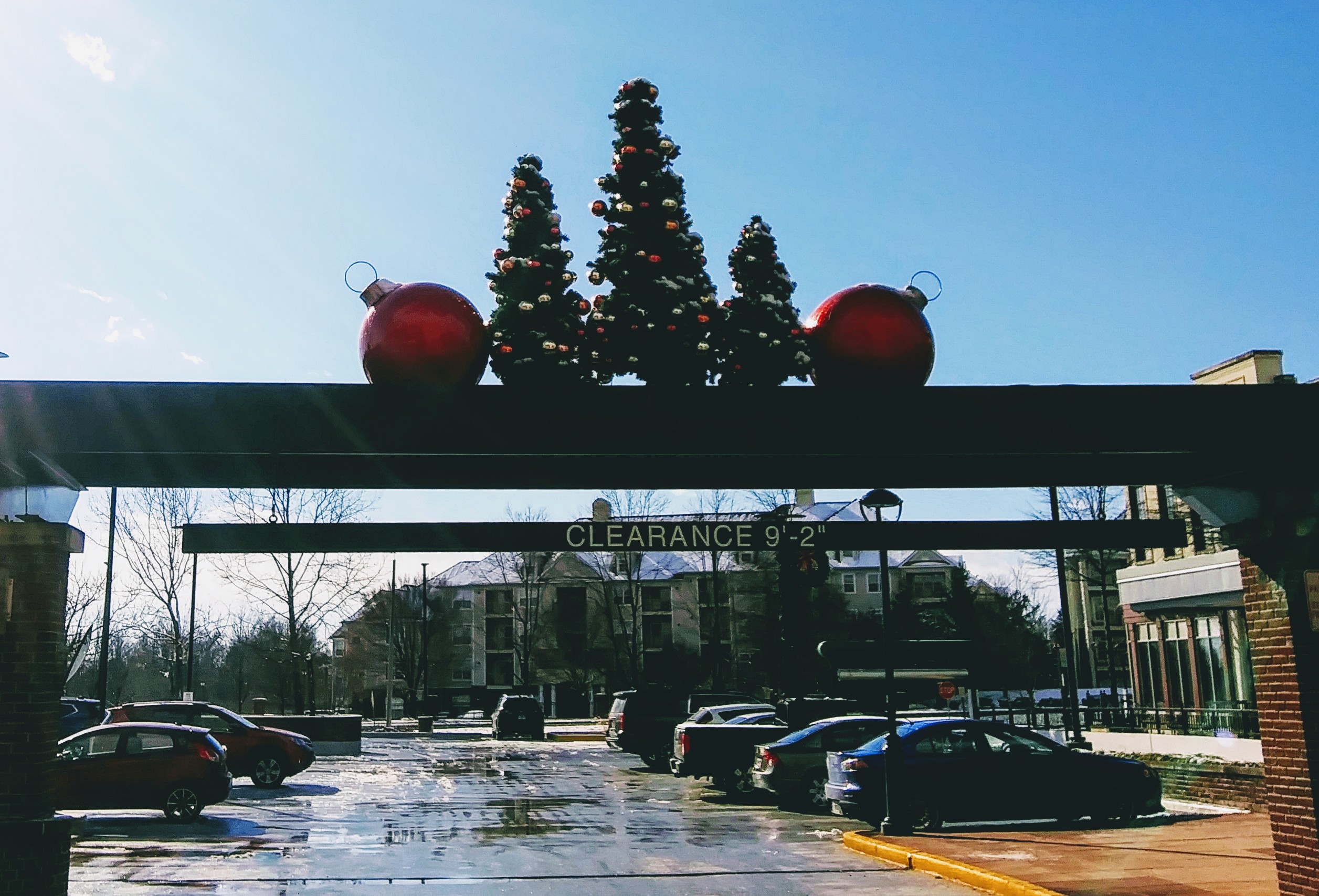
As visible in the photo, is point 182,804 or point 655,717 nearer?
point 182,804

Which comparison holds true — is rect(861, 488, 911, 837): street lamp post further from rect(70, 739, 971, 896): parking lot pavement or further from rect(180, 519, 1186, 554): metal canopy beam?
rect(180, 519, 1186, 554): metal canopy beam

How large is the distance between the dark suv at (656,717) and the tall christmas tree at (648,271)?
20647mm

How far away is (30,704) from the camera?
757cm

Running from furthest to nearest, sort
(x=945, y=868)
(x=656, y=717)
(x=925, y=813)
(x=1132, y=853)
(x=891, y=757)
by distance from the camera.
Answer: (x=656, y=717)
(x=925, y=813)
(x=891, y=757)
(x=1132, y=853)
(x=945, y=868)

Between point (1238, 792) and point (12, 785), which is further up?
point (12, 785)

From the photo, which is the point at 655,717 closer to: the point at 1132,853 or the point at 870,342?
the point at 1132,853

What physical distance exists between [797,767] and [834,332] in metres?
12.9

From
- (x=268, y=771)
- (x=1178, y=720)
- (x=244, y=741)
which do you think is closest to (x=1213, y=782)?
(x=1178, y=720)

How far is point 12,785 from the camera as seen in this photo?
7.50 m

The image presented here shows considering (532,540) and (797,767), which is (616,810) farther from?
(532,540)

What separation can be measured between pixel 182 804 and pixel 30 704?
11.6 meters

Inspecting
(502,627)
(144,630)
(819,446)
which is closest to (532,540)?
(819,446)

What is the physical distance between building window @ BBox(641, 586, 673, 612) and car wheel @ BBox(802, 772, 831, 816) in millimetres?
70808

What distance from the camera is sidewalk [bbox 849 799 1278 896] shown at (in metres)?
10.5
